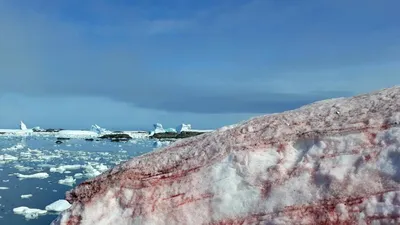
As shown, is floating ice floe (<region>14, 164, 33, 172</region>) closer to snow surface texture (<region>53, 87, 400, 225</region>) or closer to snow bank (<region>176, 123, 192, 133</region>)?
snow surface texture (<region>53, 87, 400, 225</region>)

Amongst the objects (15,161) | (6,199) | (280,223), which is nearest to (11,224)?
(6,199)

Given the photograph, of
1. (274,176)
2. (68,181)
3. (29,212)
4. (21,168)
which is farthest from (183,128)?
(274,176)

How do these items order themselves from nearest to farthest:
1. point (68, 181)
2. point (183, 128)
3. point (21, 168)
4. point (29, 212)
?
1. point (29, 212)
2. point (68, 181)
3. point (21, 168)
4. point (183, 128)

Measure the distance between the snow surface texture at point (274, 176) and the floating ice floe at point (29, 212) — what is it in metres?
13.5

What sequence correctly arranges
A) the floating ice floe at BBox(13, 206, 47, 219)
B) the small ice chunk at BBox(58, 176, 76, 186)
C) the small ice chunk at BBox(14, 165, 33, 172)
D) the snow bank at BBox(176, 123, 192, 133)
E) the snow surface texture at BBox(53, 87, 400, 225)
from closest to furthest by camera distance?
the snow surface texture at BBox(53, 87, 400, 225)
the floating ice floe at BBox(13, 206, 47, 219)
the small ice chunk at BBox(58, 176, 76, 186)
the small ice chunk at BBox(14, 165, 33, 172)
the snow bank at BBox(176, 123, 192, 133)

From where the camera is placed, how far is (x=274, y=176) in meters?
4.18

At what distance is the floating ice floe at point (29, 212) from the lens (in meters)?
17.2

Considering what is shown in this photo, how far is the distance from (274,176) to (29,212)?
14.9 metres

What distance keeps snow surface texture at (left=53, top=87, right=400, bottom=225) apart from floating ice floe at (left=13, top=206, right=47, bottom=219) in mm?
13463

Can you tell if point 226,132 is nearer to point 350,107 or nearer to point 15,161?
point 350,107

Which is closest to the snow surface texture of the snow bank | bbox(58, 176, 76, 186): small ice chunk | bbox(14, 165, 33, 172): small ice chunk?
bbox(58, 176, 76, 186): small ice chunk

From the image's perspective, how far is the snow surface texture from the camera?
3934 millimetres

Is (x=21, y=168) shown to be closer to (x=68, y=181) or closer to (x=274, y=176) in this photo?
(x=68, y=181)

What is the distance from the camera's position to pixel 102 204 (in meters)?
4.47
